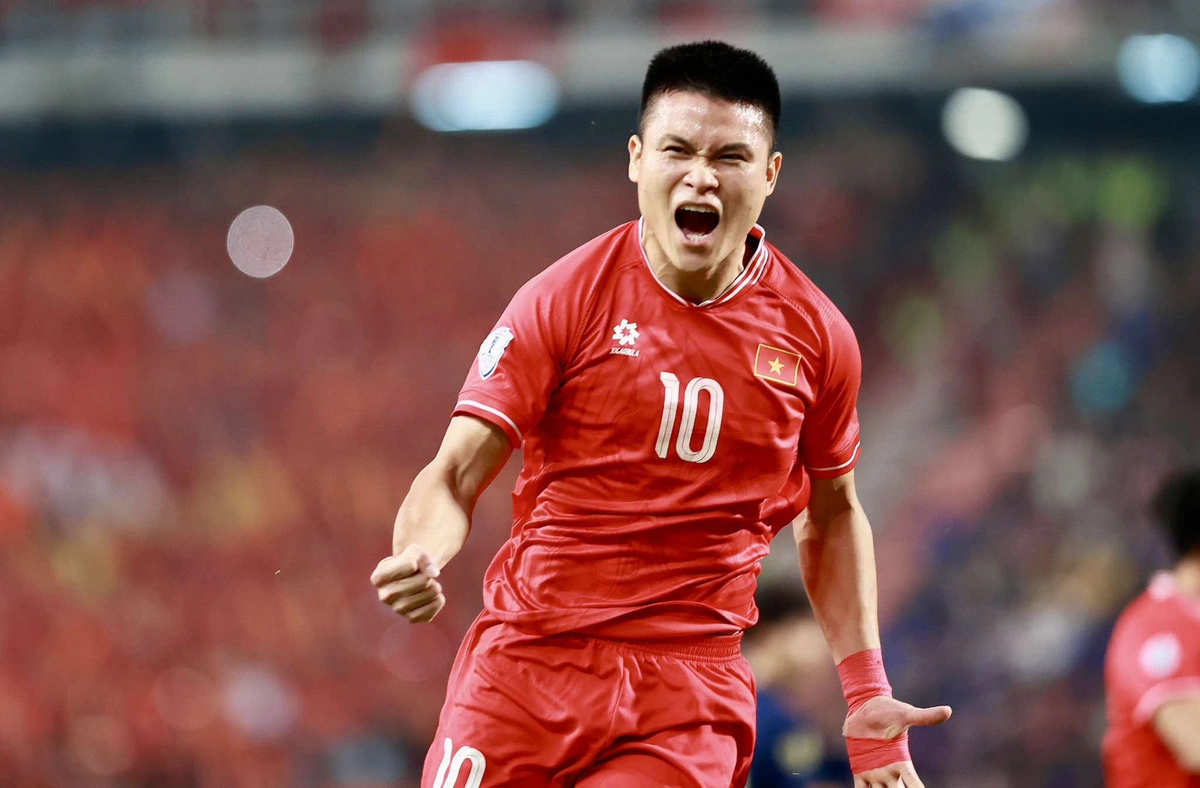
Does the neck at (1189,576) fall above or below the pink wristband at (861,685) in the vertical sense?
above

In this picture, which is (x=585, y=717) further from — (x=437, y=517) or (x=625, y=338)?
(x=625, y=338)

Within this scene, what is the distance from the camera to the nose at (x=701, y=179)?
8.66 feet

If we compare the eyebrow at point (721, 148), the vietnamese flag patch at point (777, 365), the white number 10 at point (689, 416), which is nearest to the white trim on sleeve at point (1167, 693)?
the vietnamese flag patch at point (777, 365)

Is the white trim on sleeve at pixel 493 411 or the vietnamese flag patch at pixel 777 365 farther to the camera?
the vietnamese flag patch at pixel 777 365

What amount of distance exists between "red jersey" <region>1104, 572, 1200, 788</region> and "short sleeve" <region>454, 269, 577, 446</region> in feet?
6.67

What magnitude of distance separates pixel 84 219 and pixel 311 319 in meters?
3.07

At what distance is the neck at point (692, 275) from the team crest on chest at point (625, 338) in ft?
0.41

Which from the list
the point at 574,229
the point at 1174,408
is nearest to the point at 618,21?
the point at 574,229

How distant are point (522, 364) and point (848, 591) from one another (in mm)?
901

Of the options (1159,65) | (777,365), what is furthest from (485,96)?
(777,365)

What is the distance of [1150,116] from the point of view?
43.1ft

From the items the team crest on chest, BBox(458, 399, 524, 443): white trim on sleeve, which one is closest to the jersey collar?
the team crest on chest

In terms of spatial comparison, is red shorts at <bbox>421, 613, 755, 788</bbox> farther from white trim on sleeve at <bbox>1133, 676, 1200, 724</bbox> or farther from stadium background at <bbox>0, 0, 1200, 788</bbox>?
stadium background at <bbox>0, 0, 1200, 788</bbox>

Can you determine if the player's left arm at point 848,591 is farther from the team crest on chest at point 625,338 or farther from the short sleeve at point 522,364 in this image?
the short sleeve at point 522,364
